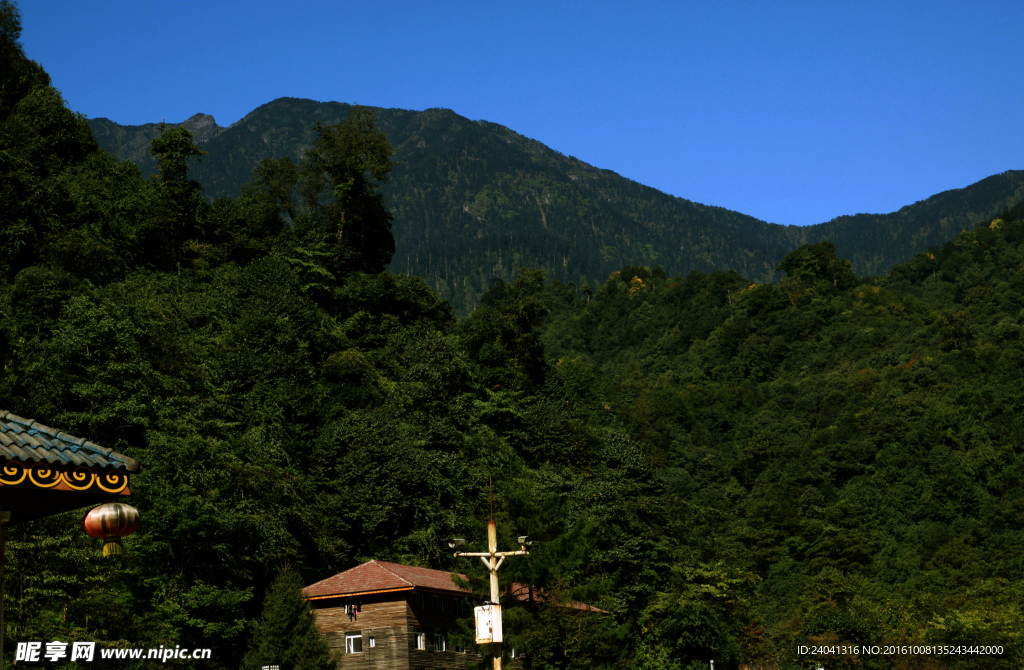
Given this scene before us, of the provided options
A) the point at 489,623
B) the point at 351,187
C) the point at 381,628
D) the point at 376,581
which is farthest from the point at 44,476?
the point at 351,187

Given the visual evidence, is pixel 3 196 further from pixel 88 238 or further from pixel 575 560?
pixel 575 560

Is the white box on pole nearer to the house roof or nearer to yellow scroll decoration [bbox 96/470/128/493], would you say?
yellow scroll decoration [bbox 96/470/128/493]

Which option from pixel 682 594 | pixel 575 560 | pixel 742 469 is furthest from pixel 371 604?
pixel 742 469

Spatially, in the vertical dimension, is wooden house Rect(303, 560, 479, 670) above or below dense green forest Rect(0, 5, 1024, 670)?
below

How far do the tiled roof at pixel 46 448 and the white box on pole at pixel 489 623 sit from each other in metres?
13.6

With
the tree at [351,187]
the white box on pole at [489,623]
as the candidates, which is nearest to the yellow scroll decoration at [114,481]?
the white box on pole at [489,623]

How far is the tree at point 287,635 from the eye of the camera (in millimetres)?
37844

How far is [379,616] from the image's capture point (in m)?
43.2

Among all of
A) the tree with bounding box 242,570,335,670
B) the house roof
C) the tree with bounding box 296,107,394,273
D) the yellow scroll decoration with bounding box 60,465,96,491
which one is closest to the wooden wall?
the house roof

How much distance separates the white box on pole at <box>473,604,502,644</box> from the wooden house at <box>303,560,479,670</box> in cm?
2183

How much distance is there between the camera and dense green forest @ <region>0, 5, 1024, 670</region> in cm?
3903

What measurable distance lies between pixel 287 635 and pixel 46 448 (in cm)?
3296

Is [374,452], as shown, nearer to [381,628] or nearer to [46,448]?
[381,628]

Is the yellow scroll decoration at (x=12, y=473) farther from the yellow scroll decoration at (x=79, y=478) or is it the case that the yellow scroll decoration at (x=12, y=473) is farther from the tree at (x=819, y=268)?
the tree at (x=819, y=268)
